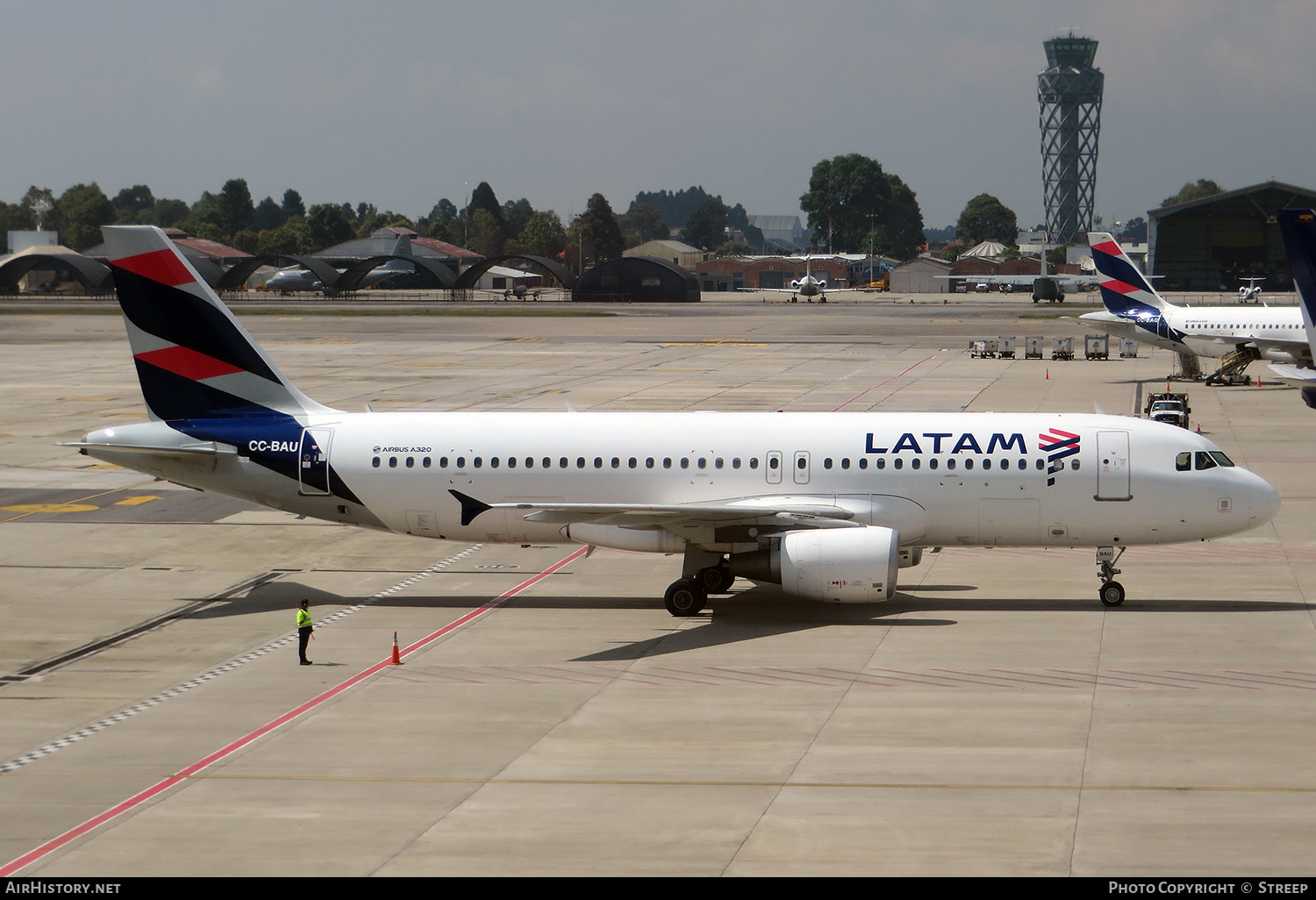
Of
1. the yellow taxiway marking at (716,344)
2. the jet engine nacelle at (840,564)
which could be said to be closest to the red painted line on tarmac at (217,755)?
the jet engine nacelle at (840,564)

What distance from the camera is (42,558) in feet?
124

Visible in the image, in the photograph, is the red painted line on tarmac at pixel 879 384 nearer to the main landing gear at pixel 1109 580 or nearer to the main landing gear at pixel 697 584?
the main landing gear at pixel 1109 580

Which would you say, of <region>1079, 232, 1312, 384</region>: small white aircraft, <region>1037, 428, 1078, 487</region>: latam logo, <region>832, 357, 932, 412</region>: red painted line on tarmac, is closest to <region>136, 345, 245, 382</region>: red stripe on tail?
<region>1037, 428, 1078, 487</region>: latam logo

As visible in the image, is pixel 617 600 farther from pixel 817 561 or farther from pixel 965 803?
pixel 965 803

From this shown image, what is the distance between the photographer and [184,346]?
33500mm

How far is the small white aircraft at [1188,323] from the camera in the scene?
8188cm

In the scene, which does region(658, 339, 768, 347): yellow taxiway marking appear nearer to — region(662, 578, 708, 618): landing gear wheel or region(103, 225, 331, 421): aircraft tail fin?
region(103, 225, 331, 421): aircraft tail fin

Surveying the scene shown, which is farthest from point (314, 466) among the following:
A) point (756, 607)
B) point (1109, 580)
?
point (1109, 580)

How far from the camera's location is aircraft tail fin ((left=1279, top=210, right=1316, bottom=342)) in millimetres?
27984

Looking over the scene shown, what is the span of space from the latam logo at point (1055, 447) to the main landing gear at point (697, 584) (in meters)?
7.64

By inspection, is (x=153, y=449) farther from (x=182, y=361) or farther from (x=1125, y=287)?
(x=1125, y=287)

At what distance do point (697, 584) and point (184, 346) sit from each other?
13966mm

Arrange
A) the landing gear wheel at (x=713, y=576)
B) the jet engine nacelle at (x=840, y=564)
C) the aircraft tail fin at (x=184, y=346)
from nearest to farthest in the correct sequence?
the jet engine nacelle at (x=840, y=564)
the landing gear wheel at (x=713, y=576)
the aircraft tail fin at (x=184, y=346)
